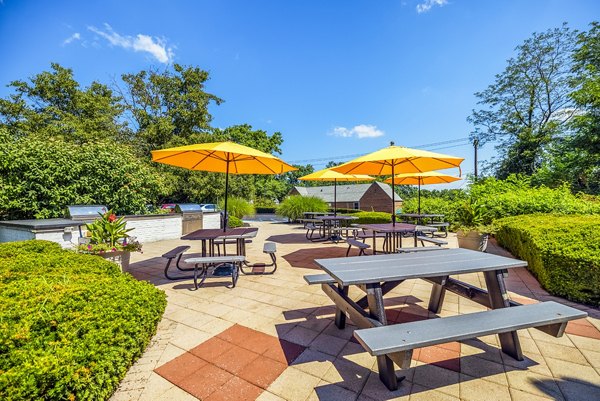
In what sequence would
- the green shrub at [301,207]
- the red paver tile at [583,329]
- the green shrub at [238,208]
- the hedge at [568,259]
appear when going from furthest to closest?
the green shrub at [301,207] < the green shrub at [238,208] < the hedge at [568,259] < the red paver tile at [583,329]

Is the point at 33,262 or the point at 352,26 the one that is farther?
the point at 352,26

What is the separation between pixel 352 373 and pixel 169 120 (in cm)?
1802

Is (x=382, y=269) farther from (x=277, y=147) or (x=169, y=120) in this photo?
(x=277, y=147)

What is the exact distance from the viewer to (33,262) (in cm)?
286

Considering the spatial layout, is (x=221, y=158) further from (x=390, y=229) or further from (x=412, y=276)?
(x=412, y=276)

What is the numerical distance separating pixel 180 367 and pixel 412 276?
2052mm

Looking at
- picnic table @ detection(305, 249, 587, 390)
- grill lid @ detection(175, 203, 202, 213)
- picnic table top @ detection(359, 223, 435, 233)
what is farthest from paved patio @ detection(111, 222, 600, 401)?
grill lid @ detection(175, 203, 202, 213)

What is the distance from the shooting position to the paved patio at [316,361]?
1748 mm

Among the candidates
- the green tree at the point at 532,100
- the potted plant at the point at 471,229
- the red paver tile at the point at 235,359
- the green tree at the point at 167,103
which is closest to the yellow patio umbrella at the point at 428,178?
the potted plant at the point at 471,229

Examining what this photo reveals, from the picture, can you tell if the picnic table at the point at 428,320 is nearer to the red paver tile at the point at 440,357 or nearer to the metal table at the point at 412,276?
the metal table at the point at 412,276

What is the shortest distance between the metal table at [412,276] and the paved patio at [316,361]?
0.27 meters

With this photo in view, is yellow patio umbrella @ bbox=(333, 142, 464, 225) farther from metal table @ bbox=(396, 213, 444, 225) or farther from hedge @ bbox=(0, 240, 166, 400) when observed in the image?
hedge @ bbox=(0, 240, 166, 400)

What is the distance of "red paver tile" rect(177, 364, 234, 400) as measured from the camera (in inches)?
69.4

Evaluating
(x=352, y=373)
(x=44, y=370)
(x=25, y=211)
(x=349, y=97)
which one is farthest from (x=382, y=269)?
(x=349, y=97)
